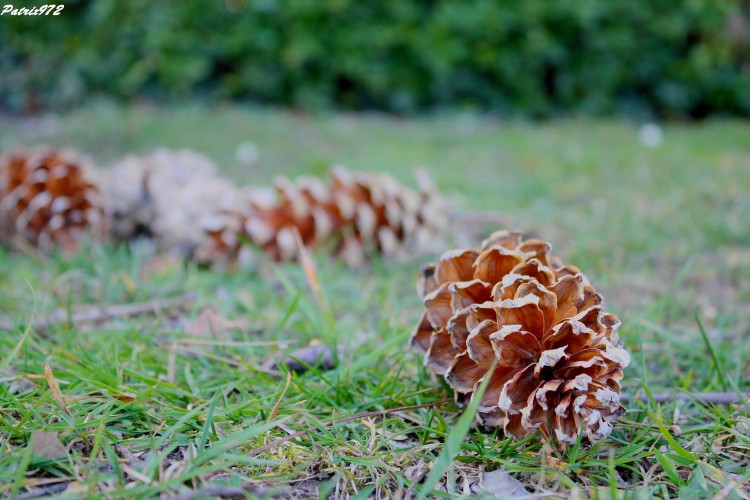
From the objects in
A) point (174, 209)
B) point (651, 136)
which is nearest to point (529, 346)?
point (174, 209)

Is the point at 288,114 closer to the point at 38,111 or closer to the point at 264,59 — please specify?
the point at 264,59

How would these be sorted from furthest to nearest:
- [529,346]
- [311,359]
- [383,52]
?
[383,52], [311,359], [529,346]

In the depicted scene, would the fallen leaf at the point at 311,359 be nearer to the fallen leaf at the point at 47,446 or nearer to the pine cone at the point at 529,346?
the pine cone at the point at 529,346

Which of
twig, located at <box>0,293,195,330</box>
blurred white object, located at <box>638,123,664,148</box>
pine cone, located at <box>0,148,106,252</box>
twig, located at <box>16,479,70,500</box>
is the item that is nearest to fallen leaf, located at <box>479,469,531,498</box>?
twig, located at <box>16,479,70,500</box>

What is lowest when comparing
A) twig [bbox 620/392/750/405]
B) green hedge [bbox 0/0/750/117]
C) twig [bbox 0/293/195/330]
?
twig [bbox 620/392/750/405]

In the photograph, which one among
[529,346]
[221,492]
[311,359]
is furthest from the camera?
[311,359]

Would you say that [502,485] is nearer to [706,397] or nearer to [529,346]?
[529,346]

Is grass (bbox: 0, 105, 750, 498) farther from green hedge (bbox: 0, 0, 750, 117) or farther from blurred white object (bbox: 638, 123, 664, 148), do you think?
green hedge (bbox: 0, 0, 750, 117)

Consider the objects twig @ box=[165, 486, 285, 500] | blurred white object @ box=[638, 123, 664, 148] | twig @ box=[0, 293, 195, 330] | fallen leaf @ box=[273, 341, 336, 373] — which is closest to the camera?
twig @ box=[165, 486, 285, 500]
